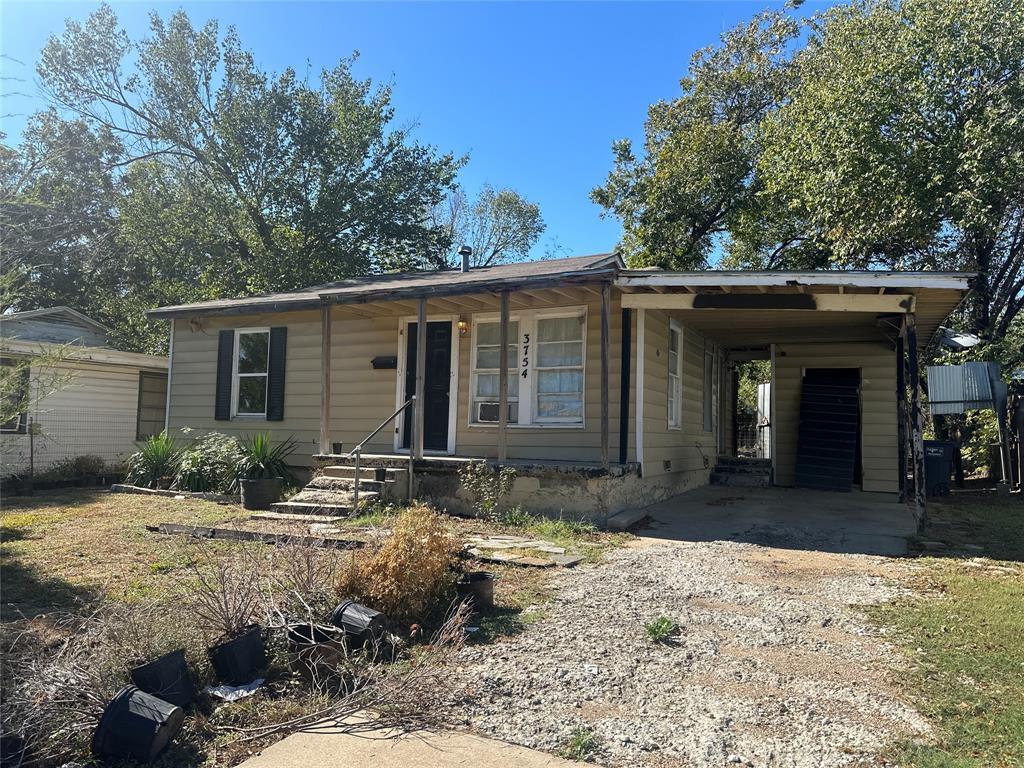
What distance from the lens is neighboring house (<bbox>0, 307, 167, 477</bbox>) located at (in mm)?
12016

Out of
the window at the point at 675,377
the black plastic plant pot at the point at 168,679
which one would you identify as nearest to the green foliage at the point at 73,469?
the window at the point at 675,377

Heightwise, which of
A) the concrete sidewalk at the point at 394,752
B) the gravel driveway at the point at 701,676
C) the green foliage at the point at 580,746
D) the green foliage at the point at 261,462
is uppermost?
the green foliage at the point at 261,462

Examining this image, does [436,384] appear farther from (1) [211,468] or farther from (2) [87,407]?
(2) [87,407]

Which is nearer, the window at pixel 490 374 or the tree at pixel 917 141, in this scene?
the window at pixel 490 374

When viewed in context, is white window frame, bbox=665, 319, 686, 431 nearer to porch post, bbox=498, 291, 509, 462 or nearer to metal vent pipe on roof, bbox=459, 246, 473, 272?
porch post, bbox=498, 291, 509, 462

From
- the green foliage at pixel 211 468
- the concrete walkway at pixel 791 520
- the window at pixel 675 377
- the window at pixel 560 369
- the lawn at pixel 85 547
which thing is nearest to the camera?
the lawn at pixel 85 547

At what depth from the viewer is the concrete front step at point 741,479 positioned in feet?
40.7

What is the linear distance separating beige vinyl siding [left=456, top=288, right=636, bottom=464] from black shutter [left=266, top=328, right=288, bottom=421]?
3.88 m

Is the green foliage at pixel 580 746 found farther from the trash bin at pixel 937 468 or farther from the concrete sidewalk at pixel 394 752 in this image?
the trash bin at pixel 937 468

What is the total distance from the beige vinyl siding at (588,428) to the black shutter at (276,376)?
3880mm

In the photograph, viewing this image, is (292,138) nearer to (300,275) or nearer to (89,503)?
(300,275)

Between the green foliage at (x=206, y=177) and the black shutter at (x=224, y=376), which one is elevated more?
the green foliage at (x=206, y=177)

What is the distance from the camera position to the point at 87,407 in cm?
1328

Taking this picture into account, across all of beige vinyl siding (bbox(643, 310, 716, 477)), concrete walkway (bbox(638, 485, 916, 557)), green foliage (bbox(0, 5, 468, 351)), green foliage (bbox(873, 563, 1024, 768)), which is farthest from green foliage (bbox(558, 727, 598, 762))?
green foliage (bbox(0, 5, 468, 351))
